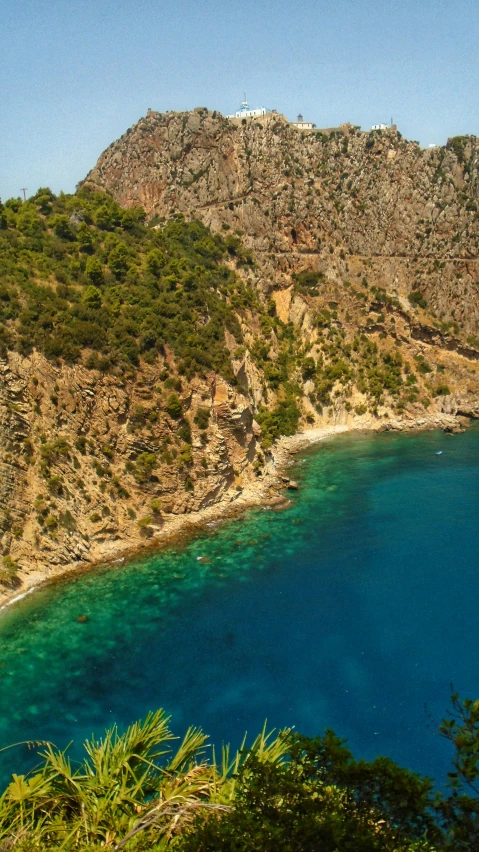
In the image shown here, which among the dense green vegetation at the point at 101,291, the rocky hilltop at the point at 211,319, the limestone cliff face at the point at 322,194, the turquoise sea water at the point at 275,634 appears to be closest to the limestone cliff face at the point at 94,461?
the rocky hilltop at the point at 211,319

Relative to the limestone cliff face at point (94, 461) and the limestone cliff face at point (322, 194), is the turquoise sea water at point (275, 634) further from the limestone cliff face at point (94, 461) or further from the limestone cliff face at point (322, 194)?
the limestone cliff face at point (322, 194)

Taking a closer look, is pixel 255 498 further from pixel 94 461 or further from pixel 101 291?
pixel 101 291

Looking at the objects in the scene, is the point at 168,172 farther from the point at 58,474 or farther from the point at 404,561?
the point at 404,561

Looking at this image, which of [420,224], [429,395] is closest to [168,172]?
[420,224]

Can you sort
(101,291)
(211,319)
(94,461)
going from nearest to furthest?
(94,461)
(101,291)
(211,319)

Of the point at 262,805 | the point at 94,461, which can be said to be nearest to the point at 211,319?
the point at 94,461
